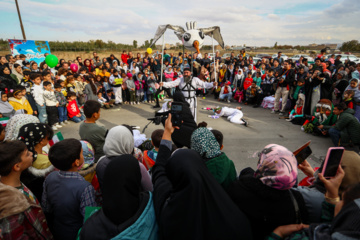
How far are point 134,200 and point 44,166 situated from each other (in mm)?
1451

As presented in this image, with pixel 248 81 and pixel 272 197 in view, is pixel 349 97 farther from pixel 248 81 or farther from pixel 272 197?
pixel 272 197

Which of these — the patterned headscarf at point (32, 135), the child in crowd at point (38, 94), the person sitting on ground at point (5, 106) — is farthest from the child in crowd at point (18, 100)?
the patterned headscarf at point (32, 135)

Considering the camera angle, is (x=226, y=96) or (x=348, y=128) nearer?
(x=348, y=128)

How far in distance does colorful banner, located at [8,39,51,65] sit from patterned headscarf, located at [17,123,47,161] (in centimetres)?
1124

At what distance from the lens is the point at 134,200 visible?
127 cm

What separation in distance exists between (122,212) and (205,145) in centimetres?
84

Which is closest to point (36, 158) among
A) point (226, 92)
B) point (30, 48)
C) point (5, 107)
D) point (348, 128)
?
point (5, 107)

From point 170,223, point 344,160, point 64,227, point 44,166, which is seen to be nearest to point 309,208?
point 344,160

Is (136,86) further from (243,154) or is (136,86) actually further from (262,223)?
(262,223)

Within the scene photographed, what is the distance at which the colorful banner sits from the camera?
34.4 ft

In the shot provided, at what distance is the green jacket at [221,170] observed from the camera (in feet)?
5.36

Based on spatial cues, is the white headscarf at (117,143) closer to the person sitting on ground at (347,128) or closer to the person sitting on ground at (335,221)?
the person sitting on ground at (335,221)

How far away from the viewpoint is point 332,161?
157 cm

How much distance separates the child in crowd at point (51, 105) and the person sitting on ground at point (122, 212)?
588 centimetres
